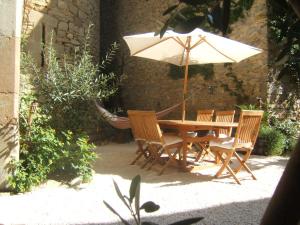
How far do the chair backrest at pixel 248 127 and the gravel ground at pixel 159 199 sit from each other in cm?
48

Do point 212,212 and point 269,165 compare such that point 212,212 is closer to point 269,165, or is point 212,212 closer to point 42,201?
point 42,201

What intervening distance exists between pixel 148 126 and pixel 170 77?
4.62 meters

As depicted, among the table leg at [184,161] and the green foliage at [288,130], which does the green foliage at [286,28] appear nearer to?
the table leg at [184,161]

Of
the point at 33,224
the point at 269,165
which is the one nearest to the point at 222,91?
the point at 269,165

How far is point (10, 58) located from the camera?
12.3 feet

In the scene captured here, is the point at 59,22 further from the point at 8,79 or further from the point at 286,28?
the point at 286,28

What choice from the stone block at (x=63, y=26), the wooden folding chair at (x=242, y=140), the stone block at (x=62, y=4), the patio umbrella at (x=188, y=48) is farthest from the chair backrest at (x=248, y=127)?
the stone block at (x=62, y=4)

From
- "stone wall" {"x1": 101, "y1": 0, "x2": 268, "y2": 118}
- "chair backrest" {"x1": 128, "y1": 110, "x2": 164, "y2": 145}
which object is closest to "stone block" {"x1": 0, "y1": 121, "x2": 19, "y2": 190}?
"chair backrest" {"x1": 128, "y1": 110, "x2": 164, "y2": 145}

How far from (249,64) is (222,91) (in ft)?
2.70

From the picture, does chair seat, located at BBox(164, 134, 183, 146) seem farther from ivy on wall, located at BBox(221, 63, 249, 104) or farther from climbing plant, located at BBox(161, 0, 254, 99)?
climbing plant, located at BBox(161, 0, 254, 99)

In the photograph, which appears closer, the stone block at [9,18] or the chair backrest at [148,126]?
the stone block at [9,18]

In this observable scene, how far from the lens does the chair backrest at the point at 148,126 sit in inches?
183

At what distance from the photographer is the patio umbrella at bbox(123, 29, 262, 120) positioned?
5.32m

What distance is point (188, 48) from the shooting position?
5434 millimetres
